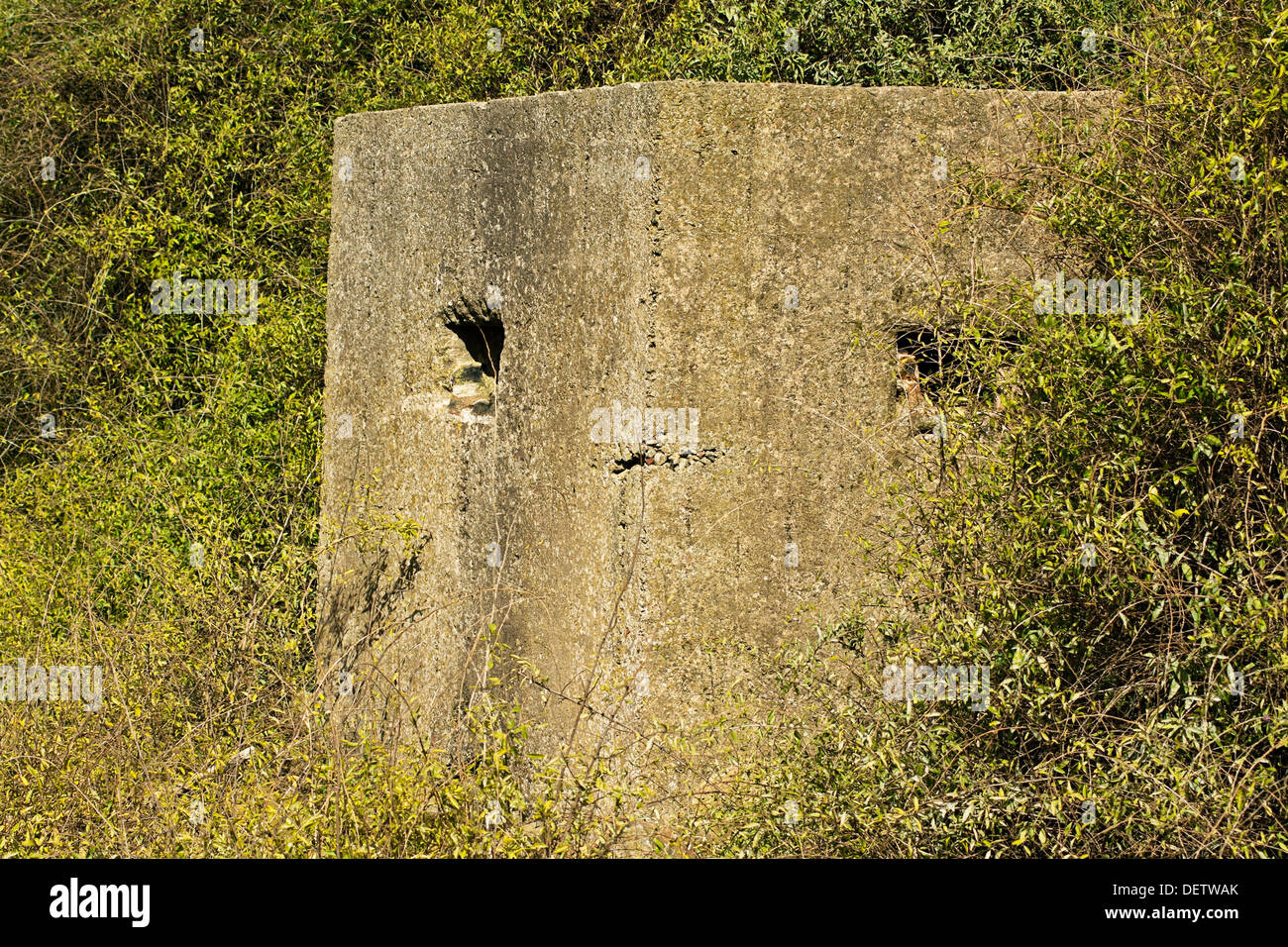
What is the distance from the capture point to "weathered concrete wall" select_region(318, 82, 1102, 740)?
3785mm

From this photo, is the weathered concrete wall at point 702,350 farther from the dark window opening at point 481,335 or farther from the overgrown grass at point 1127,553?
the overgrown grass at point 1127,553

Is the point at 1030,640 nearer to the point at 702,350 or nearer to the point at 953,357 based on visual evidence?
the point at 953,357

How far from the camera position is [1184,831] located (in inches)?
114

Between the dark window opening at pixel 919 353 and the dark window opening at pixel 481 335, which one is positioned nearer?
the dark window opening at pixel 919 353

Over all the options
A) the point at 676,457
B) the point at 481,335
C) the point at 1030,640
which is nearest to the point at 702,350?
the point at 676,457

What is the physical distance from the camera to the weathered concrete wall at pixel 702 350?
3.79 m

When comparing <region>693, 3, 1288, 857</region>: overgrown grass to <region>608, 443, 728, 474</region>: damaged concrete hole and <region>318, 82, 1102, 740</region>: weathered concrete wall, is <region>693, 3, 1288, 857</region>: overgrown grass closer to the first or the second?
<region>318, 82, 1102, 740</region>: weathered concrete wall

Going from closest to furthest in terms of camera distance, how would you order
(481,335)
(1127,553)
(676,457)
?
(1127,553)
(676,457)
(481,335)

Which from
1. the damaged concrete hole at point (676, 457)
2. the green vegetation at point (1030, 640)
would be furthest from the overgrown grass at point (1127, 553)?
the damaged concrete hole at point (676, 457)

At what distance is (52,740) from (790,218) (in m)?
3.04

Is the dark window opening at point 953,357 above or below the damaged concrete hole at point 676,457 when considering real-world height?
above

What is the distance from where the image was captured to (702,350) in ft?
12.5

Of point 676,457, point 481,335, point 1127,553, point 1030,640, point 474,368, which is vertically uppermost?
point 481,335

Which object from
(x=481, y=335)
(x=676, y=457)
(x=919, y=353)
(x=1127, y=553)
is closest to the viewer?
(x=1127, y=553)
